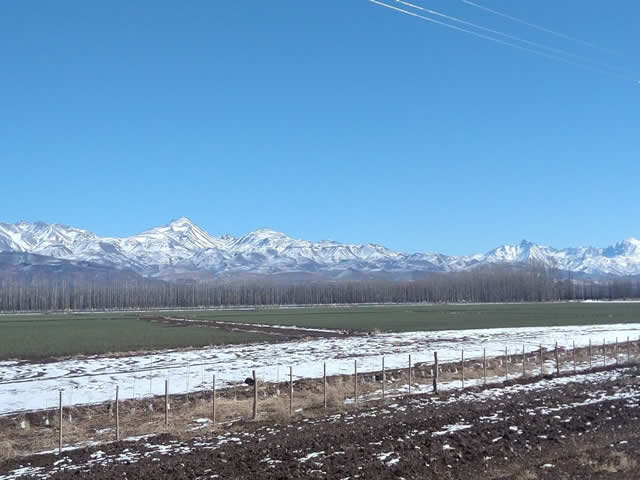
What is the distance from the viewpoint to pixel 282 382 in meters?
31.9

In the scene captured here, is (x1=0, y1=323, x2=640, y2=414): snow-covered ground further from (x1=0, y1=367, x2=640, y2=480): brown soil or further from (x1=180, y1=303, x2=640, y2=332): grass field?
(x1=180, y1=303, x2=640, y2=332): grass field

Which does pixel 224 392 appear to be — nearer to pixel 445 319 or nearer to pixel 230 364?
pixel 230 364

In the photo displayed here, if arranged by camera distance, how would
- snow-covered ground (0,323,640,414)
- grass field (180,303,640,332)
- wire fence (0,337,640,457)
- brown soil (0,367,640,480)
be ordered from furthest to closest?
grass field (180,303,640,332) < snow-covered ground (0,323,640,414) < wire fence (0,337,640,457) < brown soil (0,367,640,480)

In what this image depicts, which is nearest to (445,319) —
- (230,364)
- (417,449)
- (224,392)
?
(230,364)

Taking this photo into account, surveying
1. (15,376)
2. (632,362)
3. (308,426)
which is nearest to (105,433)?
(308,426)

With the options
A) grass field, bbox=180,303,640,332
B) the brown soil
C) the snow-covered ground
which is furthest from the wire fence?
grass field, bbox=180,303,640,332

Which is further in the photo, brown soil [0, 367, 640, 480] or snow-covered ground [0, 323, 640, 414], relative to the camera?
snow-covered ground [0, 323, 640, 414]

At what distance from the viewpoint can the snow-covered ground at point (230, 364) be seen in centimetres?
3069

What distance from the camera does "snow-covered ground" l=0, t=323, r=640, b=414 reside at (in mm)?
30688

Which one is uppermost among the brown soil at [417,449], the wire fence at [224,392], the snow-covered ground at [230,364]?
the brown soil at [417,449]

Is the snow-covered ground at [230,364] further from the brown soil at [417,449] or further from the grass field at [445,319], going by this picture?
the grass field at [445,319]

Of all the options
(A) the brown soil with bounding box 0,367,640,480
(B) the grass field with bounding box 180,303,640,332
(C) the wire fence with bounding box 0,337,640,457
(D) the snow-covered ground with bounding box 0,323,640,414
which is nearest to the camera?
(A) the brown soil with bounding box 0,367,640,480

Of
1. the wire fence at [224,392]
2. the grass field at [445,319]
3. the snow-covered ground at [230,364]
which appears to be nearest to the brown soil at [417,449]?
the wire fence at [224,392]

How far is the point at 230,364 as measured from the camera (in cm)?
4184
